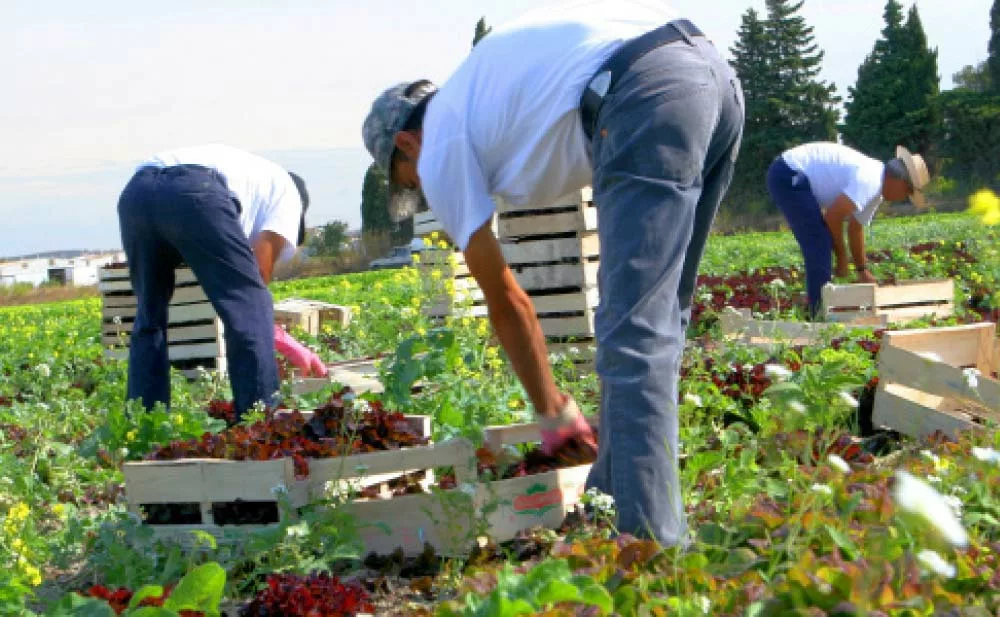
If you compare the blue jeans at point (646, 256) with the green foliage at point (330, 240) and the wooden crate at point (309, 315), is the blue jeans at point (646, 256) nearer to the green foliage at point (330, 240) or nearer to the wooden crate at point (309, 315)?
the wooden crate at point (309, 315)

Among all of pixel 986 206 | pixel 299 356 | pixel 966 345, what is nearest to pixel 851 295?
pixel 966 345

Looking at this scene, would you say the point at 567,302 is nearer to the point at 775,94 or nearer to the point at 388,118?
the point at 388,118

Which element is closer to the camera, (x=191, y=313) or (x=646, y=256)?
(x=646, y=256)

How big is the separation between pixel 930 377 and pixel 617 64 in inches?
74.7

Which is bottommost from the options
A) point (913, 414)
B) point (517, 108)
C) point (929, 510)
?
point (913, 414)

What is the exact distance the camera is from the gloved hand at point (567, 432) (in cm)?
319

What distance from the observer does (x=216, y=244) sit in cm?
461

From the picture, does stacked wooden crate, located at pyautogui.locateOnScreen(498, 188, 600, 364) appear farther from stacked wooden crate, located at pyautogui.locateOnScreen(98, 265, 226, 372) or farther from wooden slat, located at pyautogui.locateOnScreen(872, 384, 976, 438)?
stacked wooden crate, located at pyautogui.locateOnScreen(98, 265, 226, 372)

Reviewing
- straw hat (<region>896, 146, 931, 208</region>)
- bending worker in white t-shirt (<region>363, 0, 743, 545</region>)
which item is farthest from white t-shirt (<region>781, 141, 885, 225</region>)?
bending worker in white t-shirt (<region>363, 0, 743, 545</region>)

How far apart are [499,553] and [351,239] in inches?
1454

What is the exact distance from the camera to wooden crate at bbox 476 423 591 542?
313 cm

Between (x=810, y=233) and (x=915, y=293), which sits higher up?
(x=810, y=233)

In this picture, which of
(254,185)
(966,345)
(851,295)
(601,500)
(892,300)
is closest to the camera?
(601,500)

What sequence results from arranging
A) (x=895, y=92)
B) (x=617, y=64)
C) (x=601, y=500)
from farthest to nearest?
(x=895, y=92) → (x=617, y=64) → (x=601, y=500)
